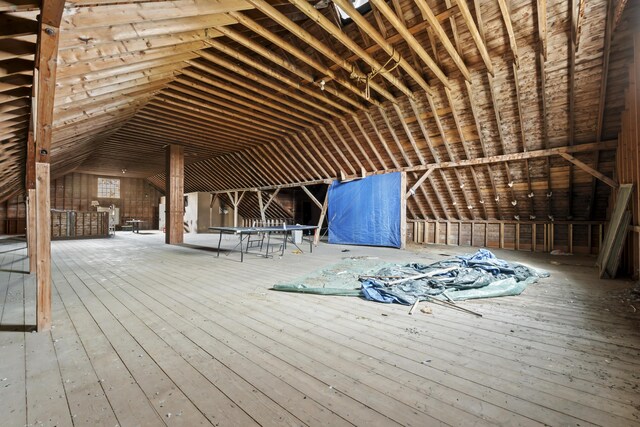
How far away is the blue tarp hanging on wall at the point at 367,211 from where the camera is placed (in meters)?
8.76

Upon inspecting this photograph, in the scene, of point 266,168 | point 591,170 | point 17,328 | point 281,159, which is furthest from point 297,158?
point 17,328

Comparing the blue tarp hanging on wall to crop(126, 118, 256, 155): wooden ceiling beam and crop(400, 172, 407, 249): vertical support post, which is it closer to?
crop(400, 172, 407, 249): vertical support post

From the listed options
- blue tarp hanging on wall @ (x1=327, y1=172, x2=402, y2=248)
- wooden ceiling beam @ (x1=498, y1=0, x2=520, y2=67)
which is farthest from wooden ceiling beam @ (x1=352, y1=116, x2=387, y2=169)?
wooden ceiling beam @ (x1=498, y1=0, x2=520, y2=67)

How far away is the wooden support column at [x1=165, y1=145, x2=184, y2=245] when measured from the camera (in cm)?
977

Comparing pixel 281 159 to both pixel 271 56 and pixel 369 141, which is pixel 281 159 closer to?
pixel 369 141

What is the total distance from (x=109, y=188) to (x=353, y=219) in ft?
61.1

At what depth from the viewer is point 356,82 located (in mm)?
6016

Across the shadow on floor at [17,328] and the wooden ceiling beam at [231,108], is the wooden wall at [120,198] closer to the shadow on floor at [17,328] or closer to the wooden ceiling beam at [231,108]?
the wooden ceiling beam at [231,108]

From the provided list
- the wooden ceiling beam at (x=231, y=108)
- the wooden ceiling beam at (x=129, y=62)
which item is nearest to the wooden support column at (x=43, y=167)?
the wooden ceiling beam at (x=129, y=62)

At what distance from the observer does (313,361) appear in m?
1.91

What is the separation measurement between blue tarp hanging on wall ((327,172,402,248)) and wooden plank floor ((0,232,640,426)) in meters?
5.40

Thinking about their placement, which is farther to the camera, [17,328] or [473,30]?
[473,30]

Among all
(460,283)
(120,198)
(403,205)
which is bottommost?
(460,283)

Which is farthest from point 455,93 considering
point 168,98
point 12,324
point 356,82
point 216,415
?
point 12,324
